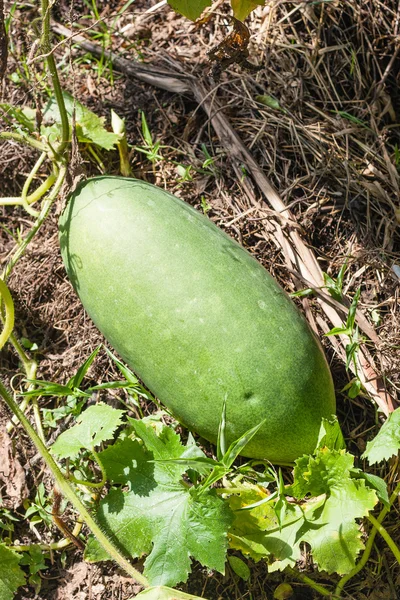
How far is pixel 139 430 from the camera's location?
255 cm

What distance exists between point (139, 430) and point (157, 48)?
184 centimetres

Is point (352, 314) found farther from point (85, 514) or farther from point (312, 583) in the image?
point (85, 514)

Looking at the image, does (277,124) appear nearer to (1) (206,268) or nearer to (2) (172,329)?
(1) (206,268)

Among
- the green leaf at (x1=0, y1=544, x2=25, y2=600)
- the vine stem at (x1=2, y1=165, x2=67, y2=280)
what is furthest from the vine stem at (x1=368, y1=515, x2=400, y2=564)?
the vine stem at (x1=2, y1=165, x2=67, y2=280)

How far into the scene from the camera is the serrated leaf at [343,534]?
2.48 metres

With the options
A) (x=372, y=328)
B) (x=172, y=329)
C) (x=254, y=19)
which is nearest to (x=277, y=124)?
(x=254, y=19)

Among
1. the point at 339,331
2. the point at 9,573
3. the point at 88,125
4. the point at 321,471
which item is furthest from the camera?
the point at 88,125

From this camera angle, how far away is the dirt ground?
309 centimetres

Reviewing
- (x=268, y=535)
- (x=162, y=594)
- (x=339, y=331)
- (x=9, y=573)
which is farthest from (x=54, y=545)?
(x=339, y=331)

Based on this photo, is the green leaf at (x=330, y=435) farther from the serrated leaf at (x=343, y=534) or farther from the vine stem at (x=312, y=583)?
the vine stem at (x=312, y=583)

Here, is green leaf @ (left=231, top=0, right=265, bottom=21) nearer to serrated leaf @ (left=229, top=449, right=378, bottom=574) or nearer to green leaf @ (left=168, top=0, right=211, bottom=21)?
green leaf @ (left=168, top=0, right=211, bottom=21)

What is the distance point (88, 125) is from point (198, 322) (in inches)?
43.9

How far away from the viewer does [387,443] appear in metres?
2.54

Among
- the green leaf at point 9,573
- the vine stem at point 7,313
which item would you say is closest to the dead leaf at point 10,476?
the green leaf at point 9,573
